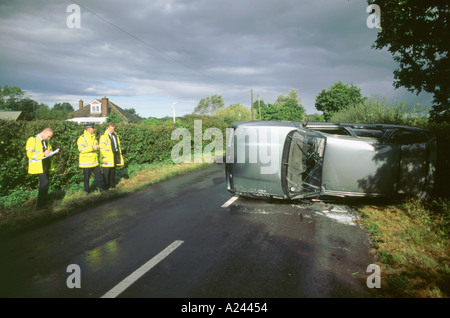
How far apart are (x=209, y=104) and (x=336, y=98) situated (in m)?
38.2

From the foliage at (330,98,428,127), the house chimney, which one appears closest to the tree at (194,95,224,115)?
the house chimney

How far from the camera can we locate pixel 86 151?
24.7ft

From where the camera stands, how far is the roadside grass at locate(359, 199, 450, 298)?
314 centimetres

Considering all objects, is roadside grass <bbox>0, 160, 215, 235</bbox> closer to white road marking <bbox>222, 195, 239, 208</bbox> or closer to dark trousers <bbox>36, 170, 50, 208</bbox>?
dark trousers <bbox>36, 170, 50, 208</bbox>

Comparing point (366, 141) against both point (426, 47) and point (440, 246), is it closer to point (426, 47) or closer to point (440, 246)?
point (440, 246)

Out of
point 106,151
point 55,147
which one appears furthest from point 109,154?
point 55,147

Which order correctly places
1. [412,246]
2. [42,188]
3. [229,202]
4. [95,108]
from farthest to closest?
[95,108], [229,202], [42,188], [412,246]

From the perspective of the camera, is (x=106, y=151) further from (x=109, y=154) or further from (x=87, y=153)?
(x=87, y=153)

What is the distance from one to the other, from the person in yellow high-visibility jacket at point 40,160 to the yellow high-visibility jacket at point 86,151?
1037 mm

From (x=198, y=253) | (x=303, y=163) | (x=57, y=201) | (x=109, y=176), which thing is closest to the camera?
(x=198, y=253)

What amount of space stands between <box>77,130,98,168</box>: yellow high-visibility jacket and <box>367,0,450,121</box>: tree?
390 inches

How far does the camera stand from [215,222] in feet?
17.8

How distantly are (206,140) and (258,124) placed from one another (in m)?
14.7
